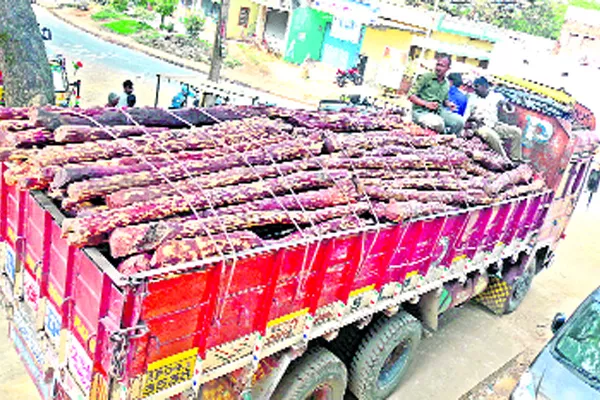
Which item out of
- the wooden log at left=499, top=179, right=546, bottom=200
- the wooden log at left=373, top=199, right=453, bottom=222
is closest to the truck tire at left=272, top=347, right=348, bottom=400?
the wooden log at left=373, top=199, right=453, bottom=222

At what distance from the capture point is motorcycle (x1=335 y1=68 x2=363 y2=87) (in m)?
27.2

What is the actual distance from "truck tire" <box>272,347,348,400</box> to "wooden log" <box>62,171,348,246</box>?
1537 millimetres

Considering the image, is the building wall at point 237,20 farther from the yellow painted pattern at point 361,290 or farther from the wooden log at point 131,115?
the yellow painted pattern at point 361,290

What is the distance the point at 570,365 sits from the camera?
193 inches

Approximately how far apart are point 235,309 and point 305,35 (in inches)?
1123

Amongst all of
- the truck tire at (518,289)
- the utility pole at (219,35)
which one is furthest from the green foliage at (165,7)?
the truck tire at (518,289)

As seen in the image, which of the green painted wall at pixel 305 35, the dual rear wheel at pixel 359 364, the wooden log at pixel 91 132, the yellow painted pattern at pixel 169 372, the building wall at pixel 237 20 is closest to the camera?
the yellow painted pattern at pixel 169 372

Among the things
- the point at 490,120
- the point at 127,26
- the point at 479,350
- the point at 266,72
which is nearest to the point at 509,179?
the point at 490,120

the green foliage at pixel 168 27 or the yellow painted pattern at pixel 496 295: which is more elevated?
the yellow painted pattern at pixel 496 295

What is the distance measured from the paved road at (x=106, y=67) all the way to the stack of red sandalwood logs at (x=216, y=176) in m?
8.85

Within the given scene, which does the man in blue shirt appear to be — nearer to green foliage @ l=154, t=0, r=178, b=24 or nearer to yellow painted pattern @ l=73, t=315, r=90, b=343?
yellow painted pattern @ l=73, t=315, r=90, b=343

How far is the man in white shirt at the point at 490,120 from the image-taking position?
7.94 m

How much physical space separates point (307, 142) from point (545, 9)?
138 ft

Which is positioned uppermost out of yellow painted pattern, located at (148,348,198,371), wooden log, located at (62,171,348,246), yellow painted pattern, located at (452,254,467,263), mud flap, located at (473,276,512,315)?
wooden log, located at (62,171,348,246)
